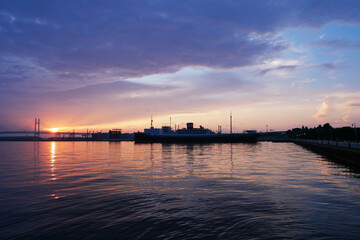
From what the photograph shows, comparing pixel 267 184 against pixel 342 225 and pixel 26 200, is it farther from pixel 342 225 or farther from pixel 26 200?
pixel 26 200

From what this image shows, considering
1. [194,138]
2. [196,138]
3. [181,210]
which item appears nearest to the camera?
[181,210]

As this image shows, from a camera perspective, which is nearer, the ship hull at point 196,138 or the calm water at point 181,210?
the calm water at point 181,210

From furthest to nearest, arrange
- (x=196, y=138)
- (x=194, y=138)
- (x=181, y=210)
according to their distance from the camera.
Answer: (x=196, y=138) → (x=194, y=138) → (x=181, y=210)

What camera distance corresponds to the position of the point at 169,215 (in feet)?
33.6

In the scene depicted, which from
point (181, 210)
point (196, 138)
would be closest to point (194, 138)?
point (196, 138)

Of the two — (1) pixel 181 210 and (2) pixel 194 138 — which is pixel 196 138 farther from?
(1) pixel 181 210

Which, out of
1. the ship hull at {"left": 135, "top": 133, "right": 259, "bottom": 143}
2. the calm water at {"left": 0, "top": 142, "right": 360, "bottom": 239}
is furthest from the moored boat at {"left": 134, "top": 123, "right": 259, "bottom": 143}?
the calm water at {"left": 0, "top": 142, "right": 360, "bottom": 239}

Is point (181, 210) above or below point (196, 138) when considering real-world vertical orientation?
below

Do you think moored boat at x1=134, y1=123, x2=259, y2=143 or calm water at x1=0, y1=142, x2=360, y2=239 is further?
moored boat at x1=134, y1=123, x2=259, y2=143

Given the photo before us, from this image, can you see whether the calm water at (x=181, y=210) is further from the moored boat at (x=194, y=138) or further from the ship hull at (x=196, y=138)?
the moored boat at (x=194, y=138)

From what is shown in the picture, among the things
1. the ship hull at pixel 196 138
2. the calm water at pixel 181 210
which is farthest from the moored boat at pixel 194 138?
the calm water at pixel 181 210

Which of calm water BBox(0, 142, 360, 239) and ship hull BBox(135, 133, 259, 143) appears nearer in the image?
calm water BBox(0, 142, 360, 239)

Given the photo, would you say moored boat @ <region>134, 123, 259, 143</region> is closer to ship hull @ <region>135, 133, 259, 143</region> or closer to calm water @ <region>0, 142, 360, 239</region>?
ship hull @ <region>135, 133, 259, 143</region>

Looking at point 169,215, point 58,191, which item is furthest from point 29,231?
point 58,191
